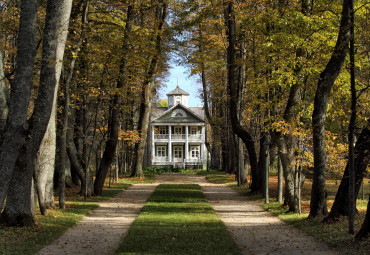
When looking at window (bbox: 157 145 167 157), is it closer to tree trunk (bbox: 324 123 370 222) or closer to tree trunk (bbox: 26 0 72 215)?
tree trunk (bbox: 324 123 370 222)

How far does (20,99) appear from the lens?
785 centimetres

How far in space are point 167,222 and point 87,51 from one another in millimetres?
7696

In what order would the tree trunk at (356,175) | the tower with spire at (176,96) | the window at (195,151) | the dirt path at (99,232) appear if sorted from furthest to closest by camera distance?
the tower with spire at (176,96)
the window at (195,151)
the tree trunk at (356,175)
the dirt path at (99,232)

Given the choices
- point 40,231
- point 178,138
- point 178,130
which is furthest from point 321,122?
point 178,130

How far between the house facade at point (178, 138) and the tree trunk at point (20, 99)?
168 ft

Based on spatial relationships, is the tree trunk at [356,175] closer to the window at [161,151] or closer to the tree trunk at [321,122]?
the tree trunk at [321,122]

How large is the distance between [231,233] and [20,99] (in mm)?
6011

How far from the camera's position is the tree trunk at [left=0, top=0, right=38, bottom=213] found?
7.43 m

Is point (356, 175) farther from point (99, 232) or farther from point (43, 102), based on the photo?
point (43, 102)

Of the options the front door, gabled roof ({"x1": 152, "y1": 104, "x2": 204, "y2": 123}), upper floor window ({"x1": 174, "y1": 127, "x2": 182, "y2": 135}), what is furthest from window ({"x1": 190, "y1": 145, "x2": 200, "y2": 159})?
gabled roof ({"x1": 152, "y1": 104, "x2": 204, "y2": 123})

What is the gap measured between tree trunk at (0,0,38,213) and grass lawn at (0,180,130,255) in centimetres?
175

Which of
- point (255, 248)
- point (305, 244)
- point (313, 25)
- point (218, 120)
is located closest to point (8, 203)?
point (255, 248)

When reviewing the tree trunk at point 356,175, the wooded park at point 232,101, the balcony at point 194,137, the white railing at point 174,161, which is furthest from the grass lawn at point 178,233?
the balcony at point 194,137

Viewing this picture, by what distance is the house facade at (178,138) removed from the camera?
60.4 m
